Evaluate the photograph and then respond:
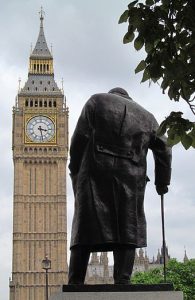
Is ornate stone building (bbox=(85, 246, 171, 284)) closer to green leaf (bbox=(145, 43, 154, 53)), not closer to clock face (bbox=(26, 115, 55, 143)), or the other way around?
clock face (bbox=(26, 115, 55, 143))

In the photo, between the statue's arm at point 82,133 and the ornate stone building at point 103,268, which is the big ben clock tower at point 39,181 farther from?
the statue's arm at point 82,133

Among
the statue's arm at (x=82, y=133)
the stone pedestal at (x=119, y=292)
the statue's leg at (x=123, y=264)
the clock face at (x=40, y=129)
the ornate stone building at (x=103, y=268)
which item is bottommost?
the stone pedestal at (x=119, y=292)

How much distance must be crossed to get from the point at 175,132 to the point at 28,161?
67394 millimetres

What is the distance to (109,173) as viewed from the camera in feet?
22.3

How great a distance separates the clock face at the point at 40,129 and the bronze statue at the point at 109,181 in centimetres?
A: 6479

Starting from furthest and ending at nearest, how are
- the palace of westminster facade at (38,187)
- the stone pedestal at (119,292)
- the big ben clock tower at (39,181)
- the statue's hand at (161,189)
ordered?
1. the big ben clock tower at (39,181)
2. the palace of westminster facade at (38,187)
3. the statue's hand at (161,189)
4. the stone pedestal at (119,292)

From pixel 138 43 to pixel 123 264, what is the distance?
7.45 feet

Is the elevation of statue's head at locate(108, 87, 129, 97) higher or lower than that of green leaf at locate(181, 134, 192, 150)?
higher

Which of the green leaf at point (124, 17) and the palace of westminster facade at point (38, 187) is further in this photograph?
the palace of westminster facade at point (38, 187)

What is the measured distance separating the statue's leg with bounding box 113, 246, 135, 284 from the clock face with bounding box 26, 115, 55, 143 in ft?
214

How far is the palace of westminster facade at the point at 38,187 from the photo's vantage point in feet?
222

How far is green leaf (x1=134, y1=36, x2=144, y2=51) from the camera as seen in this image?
5543mm

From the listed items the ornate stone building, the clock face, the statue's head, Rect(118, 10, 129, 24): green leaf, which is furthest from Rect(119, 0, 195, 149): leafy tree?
the ornate stone building

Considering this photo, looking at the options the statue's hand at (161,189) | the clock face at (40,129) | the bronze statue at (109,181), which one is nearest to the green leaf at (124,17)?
the bronze statue at (109,181)
